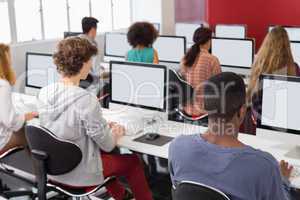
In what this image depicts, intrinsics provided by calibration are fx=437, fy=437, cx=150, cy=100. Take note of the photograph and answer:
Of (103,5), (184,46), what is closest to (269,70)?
(184,46)

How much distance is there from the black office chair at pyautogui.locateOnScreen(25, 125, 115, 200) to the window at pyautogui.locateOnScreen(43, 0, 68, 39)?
356 cm

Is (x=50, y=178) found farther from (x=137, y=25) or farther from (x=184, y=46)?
(x=184, y=46)

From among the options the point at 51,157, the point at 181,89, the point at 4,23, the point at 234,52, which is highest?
the point at 4,23

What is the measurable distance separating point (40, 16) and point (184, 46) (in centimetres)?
192

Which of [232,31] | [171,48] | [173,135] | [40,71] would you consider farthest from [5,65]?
[232,31]

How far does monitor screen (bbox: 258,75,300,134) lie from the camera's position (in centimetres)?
232

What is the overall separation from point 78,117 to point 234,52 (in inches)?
109

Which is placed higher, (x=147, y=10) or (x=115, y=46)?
(x=147, y=10)

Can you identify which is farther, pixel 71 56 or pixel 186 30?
pixel 186 30

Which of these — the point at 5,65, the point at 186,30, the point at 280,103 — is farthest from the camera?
the point at 186,30

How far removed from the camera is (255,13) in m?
7.75

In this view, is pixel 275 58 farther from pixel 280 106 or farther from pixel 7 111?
pixel 7 111

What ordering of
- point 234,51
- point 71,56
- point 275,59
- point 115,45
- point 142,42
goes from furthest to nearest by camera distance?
point 115,45, point 234,51, point 142,42, point 275,59, point 71,56

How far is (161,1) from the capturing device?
732 cm
